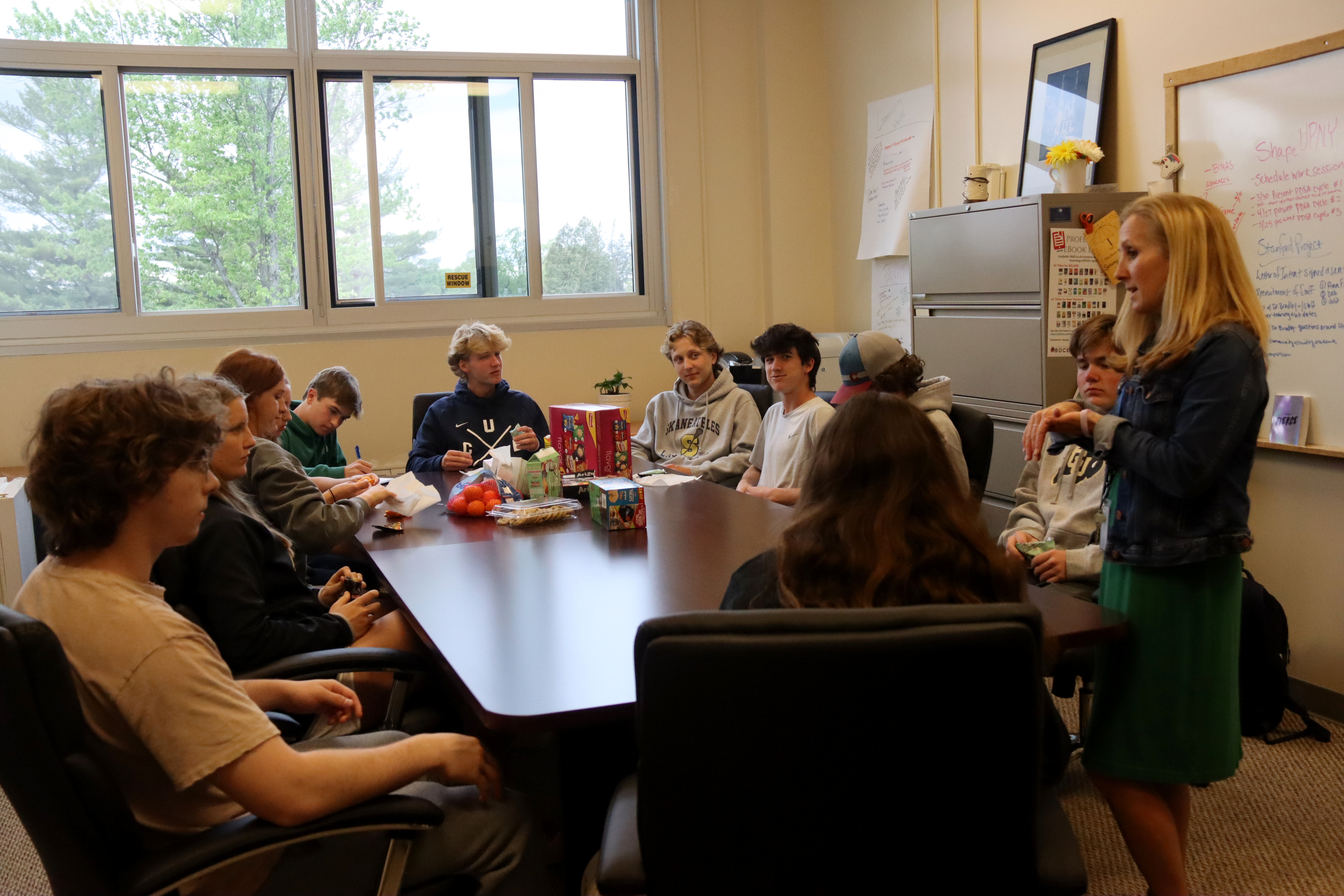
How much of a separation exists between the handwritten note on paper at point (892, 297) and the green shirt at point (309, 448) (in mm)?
2701

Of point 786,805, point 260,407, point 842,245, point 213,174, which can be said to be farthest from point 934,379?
point 213,174

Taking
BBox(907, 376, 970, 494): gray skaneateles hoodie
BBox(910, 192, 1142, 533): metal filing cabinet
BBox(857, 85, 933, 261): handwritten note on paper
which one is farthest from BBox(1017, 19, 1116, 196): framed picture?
BBox(907, 376, 970, 494): gray skaneateles hoodie

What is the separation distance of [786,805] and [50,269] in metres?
5.08

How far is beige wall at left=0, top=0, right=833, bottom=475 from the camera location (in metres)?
5.64

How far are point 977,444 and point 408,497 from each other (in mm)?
1592

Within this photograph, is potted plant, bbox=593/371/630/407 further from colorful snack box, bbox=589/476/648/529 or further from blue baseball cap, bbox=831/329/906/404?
colorful snack box, bbox=589/476/648/529

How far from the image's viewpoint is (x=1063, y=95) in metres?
3.99

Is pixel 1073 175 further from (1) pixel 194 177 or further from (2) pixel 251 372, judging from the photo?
(1) pixel 194 177

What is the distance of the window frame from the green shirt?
1.74 metres

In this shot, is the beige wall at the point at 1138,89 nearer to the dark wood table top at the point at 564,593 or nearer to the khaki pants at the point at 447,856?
the dark wood table top at the point at 564,593

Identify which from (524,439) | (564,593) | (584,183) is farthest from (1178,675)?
(584,183)

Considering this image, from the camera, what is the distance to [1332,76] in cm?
293

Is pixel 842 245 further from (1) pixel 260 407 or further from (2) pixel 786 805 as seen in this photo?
(2) pixel 786 805

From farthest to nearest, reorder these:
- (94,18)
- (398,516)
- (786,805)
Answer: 1. (94,18)
2. (398,516)
3. (786,805)
